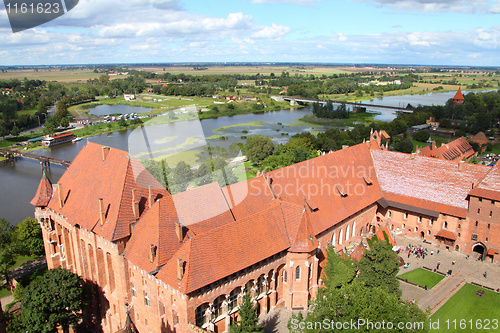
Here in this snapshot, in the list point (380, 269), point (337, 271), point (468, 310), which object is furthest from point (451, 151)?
point (337, 271)

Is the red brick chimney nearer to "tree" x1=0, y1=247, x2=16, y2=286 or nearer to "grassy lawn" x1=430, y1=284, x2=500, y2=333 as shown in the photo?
"tree" x1=0, y1=247, x2=16, y2=286

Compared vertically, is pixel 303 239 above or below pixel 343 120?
above

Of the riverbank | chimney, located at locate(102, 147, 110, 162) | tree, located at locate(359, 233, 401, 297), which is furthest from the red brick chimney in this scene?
the riverbank

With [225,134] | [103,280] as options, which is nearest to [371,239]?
[103,280]

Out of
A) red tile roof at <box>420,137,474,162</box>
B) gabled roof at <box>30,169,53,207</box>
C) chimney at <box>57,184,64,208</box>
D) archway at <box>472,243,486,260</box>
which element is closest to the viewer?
chimney at <box>57,184,64,208</box>

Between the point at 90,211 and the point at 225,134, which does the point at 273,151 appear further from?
the point at 90,211

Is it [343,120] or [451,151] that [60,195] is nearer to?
[451,151]
